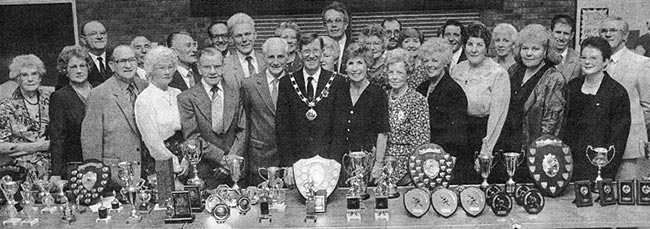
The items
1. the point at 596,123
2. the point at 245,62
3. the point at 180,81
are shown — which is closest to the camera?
the point at 596,123

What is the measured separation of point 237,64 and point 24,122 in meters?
1.81

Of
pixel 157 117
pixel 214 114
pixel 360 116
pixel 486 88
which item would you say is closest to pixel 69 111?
pixel 157 117

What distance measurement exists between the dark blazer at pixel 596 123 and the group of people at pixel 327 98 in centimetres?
1

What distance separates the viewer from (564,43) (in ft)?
16.7

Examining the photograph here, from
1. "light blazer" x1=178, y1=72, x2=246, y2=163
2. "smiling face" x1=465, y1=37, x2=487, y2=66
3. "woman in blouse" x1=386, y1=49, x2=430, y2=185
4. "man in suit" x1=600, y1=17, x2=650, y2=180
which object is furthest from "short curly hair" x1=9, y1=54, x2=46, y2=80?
"man in suit" x1=600, y1=17, x2=650, y2=180

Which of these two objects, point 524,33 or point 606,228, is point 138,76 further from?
point 606,228

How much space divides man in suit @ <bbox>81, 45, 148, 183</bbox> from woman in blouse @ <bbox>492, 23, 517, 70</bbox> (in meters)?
2.84

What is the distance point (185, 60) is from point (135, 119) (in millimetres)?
626

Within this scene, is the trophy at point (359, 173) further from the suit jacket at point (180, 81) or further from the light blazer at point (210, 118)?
the suit jacket at point (180, 81)


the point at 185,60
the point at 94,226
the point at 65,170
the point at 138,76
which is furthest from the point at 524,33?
the point at 65,170

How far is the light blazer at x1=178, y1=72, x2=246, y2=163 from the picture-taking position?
15.9 ft

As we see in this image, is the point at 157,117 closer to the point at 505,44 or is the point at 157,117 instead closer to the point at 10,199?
the point at 10,199

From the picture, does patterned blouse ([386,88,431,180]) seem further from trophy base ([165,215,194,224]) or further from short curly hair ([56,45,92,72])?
short curly hair ([56,45,92,72])

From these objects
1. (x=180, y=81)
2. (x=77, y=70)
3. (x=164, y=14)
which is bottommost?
(x=180, y=81)
